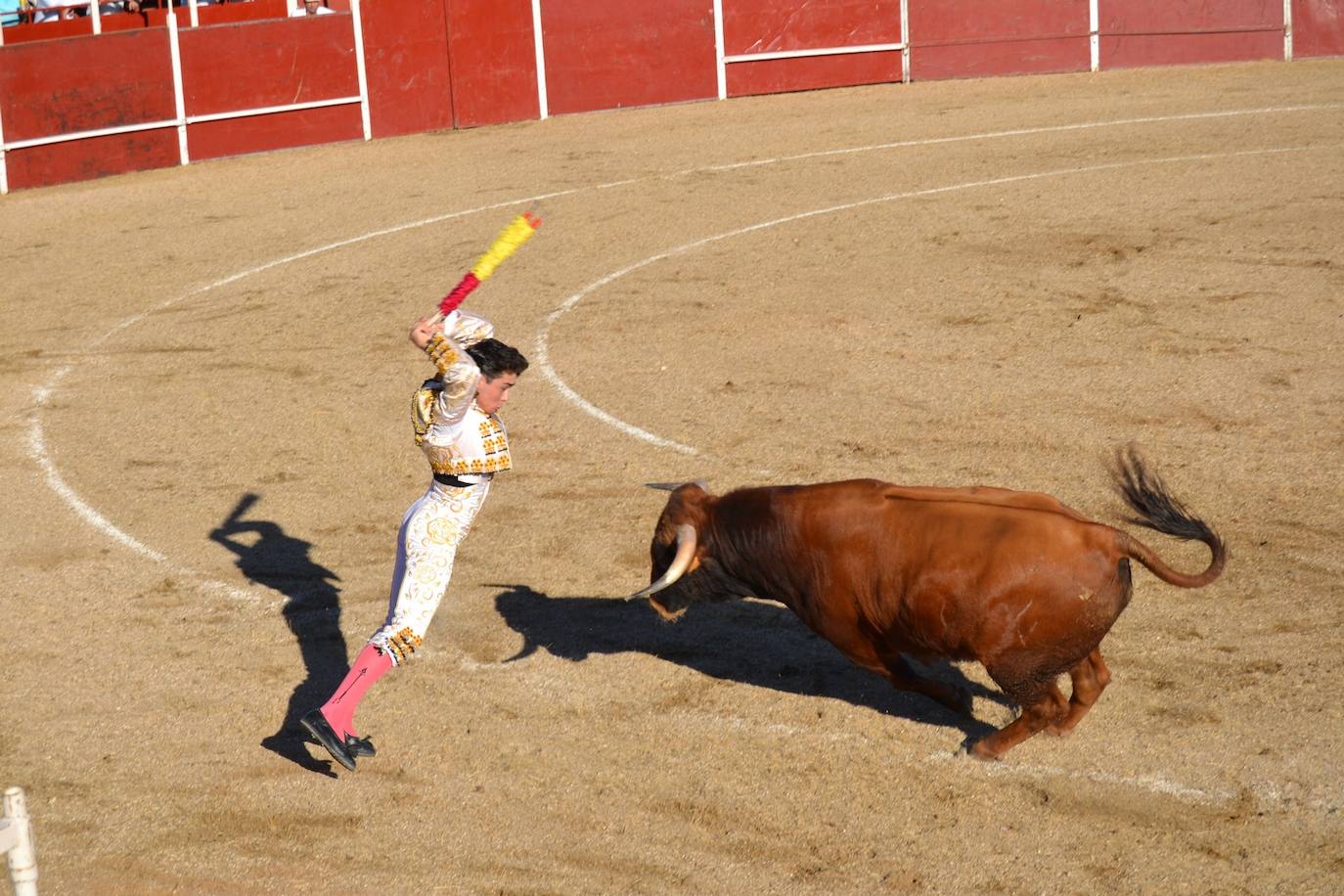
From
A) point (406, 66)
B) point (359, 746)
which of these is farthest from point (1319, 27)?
point (359, 746)

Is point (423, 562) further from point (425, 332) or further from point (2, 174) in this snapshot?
point (2, 174)

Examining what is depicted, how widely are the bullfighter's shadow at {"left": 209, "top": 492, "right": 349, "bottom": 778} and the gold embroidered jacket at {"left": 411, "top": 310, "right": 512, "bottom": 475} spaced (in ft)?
4.10

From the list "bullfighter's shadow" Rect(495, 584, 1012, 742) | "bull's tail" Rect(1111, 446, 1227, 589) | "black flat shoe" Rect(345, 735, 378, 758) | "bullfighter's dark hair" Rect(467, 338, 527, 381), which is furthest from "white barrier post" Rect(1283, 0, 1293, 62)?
"black flat shoe" Rect(345, 735, 378, 758)

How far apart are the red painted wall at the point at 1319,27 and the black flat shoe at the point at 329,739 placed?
17385 millimetres

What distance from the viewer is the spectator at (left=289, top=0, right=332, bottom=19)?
747 inches

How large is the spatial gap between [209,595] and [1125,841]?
14.6ft

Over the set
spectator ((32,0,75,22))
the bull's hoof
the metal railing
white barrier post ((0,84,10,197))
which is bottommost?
the bull's hoof

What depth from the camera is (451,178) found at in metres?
16.8

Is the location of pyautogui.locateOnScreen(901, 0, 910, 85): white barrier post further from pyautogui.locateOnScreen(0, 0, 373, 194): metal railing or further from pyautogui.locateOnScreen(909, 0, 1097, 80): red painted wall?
pyautogui.locateOnScreen(0, 0, 373, 194): metal railing

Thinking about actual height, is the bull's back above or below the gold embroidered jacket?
below

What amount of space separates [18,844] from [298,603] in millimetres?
3778

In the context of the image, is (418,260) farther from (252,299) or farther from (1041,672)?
(1041,672)

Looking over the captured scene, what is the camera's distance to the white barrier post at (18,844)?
3.66 metres

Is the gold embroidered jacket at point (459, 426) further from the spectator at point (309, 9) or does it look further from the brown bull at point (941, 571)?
the spectator at point (309, 9)
